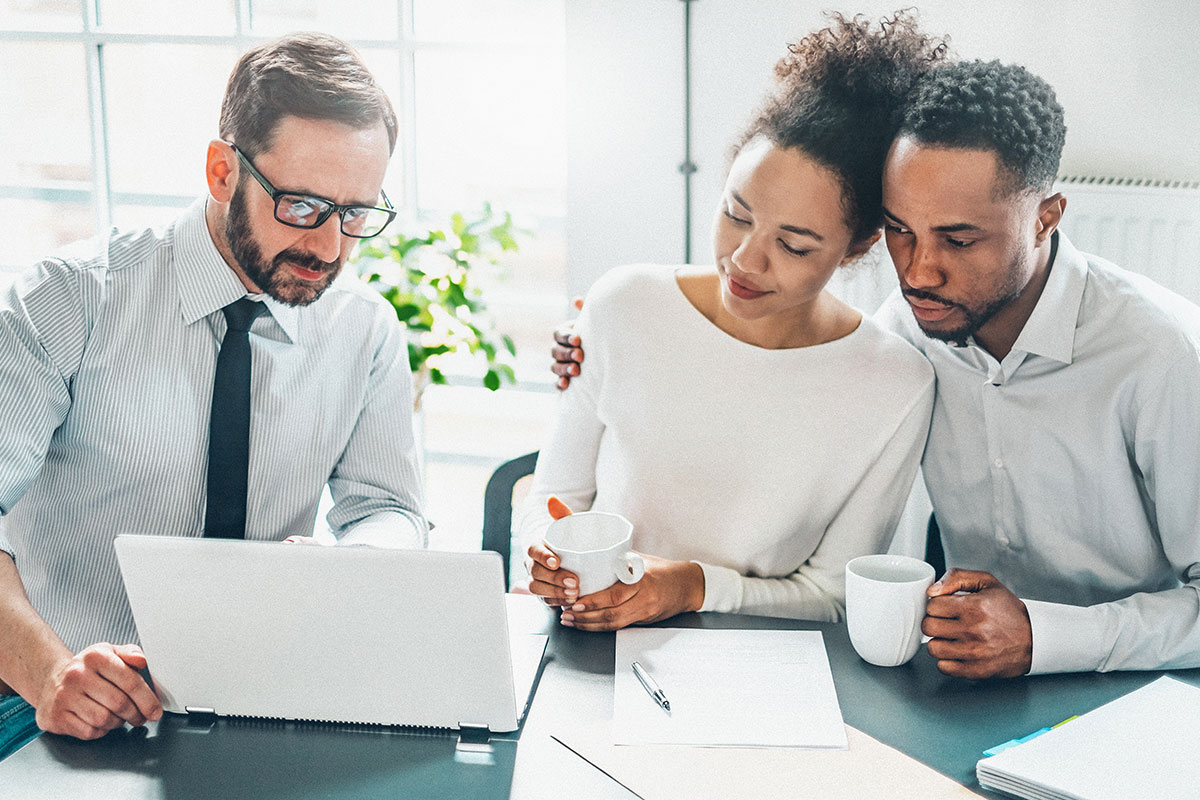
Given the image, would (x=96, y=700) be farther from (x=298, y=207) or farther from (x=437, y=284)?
(x=437, y=284)

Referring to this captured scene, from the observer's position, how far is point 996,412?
137 centimetres

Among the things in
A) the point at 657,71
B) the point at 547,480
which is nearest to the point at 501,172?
the point at 657,71

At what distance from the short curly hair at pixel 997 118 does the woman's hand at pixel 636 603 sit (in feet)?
1.92

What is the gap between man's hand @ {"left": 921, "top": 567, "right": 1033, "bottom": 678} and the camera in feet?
3.52

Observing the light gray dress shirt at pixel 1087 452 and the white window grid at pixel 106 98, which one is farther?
the white window grid at pixel 106 98

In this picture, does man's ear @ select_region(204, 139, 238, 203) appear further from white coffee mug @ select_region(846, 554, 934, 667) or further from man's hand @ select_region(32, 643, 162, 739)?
white coffee mug @ select_region(846, 554, 934, 667)

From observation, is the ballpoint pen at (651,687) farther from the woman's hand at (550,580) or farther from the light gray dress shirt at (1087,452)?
the light gray dress shirt at (1087,452)

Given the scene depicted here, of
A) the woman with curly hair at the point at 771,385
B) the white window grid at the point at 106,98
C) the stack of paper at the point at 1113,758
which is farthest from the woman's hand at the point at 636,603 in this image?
the white window grid at the point at 106,98

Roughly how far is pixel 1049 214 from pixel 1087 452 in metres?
0.30

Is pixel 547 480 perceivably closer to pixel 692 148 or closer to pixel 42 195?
pixel 692 148

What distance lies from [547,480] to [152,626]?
0.70 meters

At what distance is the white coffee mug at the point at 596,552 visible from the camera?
1.15 m

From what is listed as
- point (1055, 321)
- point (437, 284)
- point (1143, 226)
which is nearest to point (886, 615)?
point (1055, 321)

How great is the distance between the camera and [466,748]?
0.96 meters
